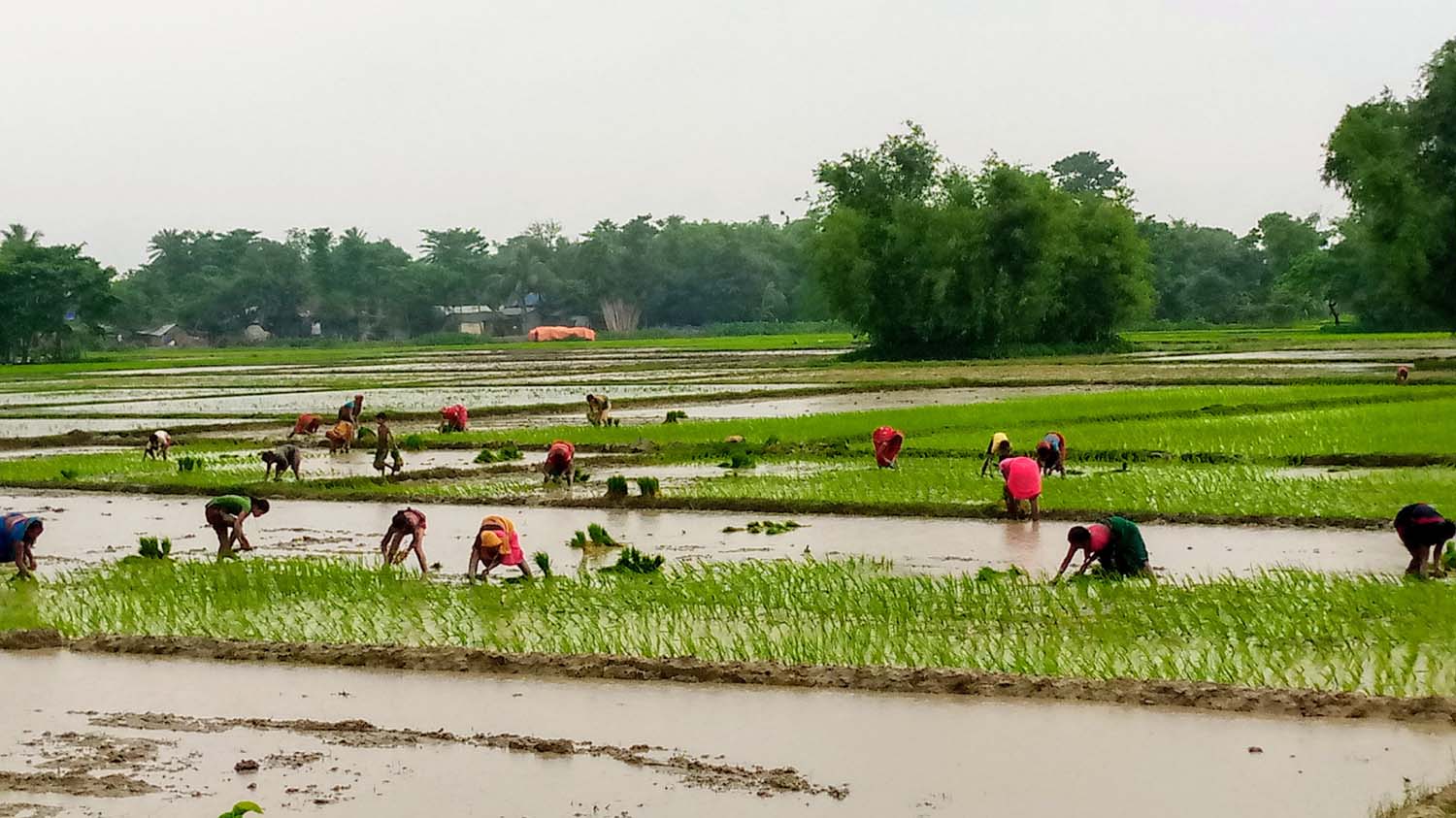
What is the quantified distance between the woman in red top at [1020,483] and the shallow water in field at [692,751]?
603 cm

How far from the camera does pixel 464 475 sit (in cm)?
1925

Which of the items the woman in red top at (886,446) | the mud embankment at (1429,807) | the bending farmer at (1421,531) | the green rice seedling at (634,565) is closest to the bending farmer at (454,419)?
the woman in red top at (886,446)

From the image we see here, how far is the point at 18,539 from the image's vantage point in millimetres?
11570

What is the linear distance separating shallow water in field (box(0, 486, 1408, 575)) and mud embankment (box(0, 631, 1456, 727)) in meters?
2.81

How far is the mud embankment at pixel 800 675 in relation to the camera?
702cm

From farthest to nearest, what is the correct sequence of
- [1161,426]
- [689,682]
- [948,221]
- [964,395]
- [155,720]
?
[948,221]
[964,395]
[1161,426]
[689,682]
[155,720]

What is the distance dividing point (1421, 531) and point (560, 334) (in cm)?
9354

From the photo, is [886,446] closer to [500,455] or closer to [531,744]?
[500,455]

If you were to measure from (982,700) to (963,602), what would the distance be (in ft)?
7.31

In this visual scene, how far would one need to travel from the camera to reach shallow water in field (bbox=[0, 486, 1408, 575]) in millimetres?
11617

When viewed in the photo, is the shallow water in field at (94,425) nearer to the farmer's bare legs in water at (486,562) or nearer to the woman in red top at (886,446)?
the woman in red top at (886,446)

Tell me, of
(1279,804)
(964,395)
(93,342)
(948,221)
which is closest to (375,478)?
(1279,804)

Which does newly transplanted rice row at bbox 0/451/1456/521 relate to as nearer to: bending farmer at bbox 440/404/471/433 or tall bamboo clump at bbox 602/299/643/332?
bending farmer at bbox 440/404/471/433

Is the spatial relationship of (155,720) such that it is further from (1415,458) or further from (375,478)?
(1415,458)
